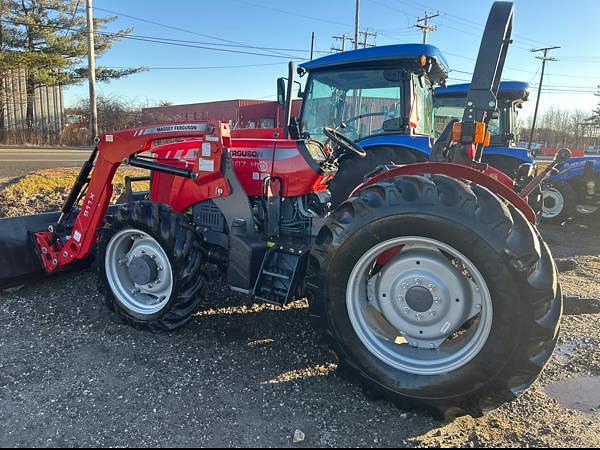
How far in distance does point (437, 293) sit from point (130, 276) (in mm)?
2371

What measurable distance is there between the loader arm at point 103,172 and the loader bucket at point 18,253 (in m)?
0.17

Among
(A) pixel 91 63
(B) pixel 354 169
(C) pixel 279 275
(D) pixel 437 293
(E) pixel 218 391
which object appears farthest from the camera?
(A) pixel 91 63

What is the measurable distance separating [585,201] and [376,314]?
832cm

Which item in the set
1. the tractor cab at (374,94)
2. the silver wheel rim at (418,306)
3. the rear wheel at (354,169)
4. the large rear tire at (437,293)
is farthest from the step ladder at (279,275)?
the tractor cab at (374,94)

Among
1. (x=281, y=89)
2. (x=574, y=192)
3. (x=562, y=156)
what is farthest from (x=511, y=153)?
(x=281, y=89)

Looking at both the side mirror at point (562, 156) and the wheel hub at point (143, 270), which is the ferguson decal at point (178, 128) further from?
the side mirror at point (562, 156)

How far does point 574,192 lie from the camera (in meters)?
8.97

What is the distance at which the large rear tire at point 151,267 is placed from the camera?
3.24m

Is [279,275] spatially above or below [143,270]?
above

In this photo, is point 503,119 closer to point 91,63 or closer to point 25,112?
point 91,63

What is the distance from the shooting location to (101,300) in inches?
156

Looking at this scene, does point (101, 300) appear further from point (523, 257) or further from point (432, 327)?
point (523, 257)

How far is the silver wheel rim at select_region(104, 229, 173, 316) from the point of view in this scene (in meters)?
3.42

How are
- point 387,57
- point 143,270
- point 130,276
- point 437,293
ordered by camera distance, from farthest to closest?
1. point 387,57
2. point 130,276
3. point 143,270
4. point 437,293
